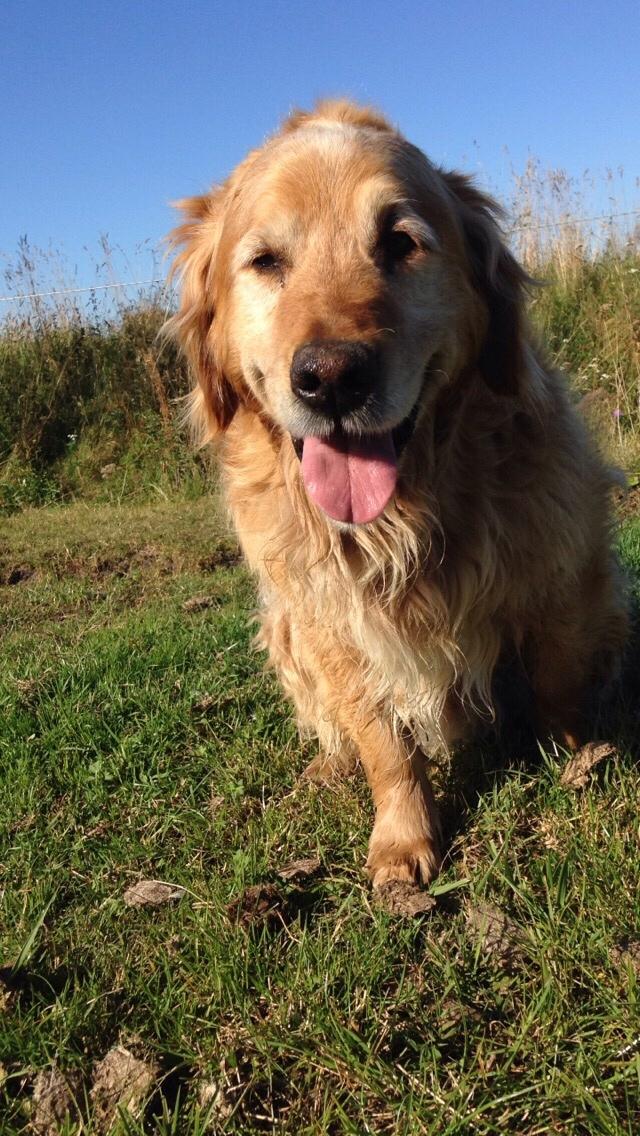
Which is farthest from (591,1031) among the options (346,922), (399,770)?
(399,770)

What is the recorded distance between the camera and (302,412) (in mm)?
2070

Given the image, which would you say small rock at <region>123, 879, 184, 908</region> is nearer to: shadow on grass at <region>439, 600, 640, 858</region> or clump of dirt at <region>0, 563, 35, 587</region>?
shadow on grass at <region>439, 600, 640, 858</region>

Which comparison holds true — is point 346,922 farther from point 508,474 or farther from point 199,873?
point 508,474

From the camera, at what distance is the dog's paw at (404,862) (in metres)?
2.13

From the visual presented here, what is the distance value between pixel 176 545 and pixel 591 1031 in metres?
4.55

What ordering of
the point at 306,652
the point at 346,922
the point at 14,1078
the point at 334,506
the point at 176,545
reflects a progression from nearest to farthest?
1. the point at 14,1078
2. the point at 346,922
3. the point at 334,506
4. the point at 306,652
5. the point at 176,545

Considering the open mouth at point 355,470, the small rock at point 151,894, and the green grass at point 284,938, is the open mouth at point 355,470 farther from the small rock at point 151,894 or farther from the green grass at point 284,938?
the small rock at point 151,894

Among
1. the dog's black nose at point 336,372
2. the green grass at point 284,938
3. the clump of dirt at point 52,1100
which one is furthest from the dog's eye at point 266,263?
the clump of dirt at point 52,1100

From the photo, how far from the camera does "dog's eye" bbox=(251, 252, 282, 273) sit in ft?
7.61

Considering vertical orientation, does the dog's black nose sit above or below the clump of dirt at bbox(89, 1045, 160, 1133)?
above

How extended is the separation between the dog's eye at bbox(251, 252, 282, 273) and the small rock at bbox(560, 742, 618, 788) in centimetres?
146

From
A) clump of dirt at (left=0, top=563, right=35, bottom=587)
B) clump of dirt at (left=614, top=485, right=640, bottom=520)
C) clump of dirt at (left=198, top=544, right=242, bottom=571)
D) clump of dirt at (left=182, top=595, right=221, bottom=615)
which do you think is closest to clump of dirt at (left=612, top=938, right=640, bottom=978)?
clump of dirt at (left=182, top=595, right=221, bottom=615)

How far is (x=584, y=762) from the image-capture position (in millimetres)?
2346

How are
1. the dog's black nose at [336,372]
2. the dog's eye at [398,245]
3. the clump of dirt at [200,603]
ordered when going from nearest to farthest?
the dog's black nose at [336,372] < the dog's eye at [398,245] < the clump of dirt at [200,603]
